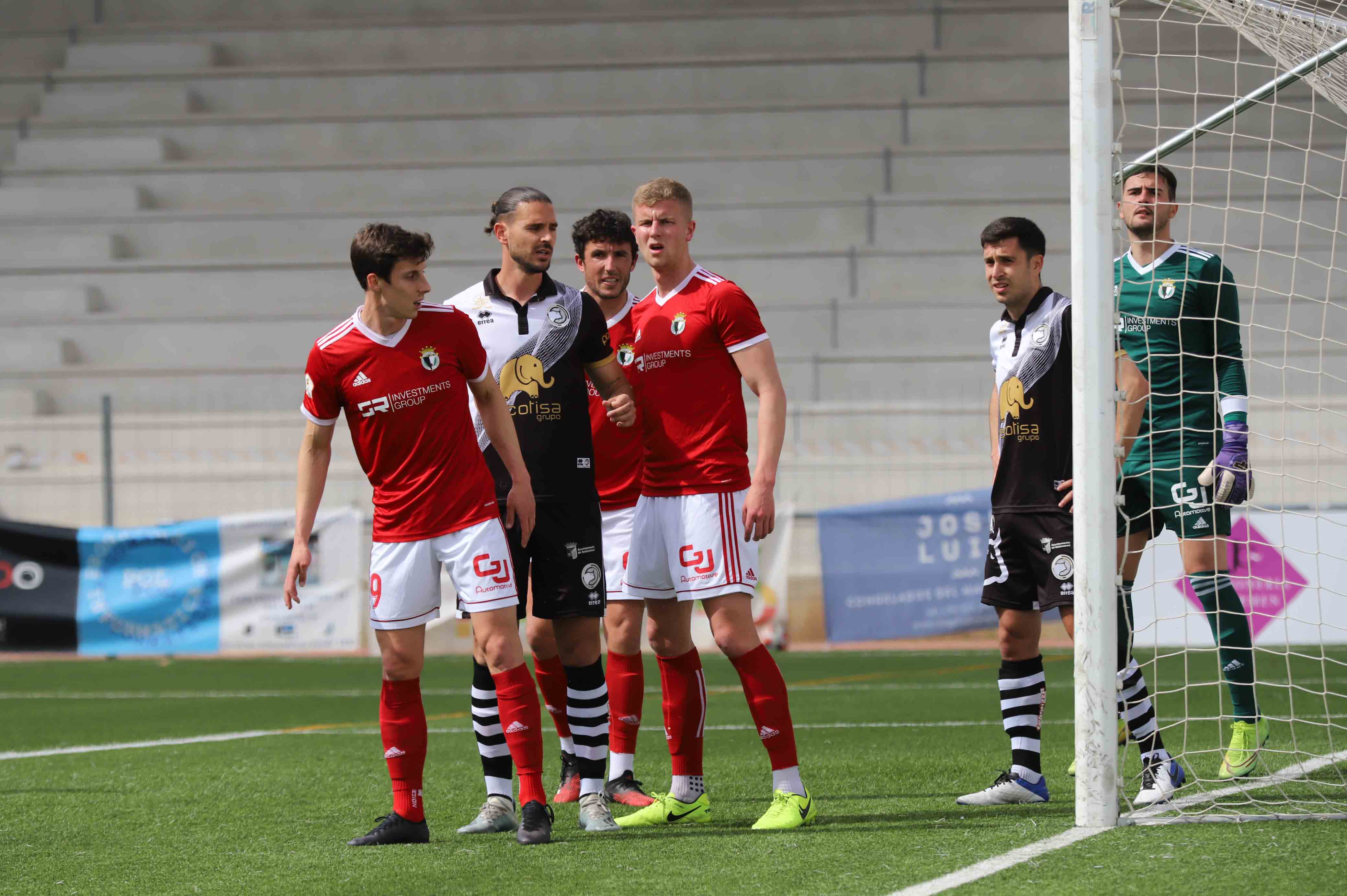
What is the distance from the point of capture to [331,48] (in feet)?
67.0

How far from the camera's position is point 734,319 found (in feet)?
15.2

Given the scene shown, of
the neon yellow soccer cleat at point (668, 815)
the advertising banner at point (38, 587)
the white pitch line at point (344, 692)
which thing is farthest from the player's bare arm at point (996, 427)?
the advertising banner at point (38, 587)

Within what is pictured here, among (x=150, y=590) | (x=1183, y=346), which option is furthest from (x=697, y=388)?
(x=150, y=590)

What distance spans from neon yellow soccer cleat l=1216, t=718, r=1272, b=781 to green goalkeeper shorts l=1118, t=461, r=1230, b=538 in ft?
2.36

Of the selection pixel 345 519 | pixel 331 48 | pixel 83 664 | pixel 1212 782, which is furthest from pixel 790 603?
pixel 331 48

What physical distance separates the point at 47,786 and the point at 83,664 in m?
6.76

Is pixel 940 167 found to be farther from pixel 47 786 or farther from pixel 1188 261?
pixel 47 786

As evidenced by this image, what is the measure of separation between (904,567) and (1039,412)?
715cm

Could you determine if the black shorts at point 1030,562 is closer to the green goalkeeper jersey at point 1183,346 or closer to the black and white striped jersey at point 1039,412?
the black and white striped jersey at point 1039,412

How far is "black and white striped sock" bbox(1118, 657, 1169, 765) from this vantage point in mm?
4836

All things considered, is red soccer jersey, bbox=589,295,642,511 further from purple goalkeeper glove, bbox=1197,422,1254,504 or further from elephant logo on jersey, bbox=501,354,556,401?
purple goalkeeper glove, bbox=1197,422,1254,504

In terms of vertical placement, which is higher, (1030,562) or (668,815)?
(1030,562)

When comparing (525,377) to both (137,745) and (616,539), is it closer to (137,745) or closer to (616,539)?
Answer: (616,539)

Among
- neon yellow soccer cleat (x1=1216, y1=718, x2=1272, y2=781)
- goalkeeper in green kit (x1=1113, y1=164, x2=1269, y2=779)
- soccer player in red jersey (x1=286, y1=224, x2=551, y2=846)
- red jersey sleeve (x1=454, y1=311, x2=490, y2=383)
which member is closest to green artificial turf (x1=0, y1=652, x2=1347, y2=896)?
neon yellow soccer cleat (x1=1216, y1=718, x2=1272, y2=781)
